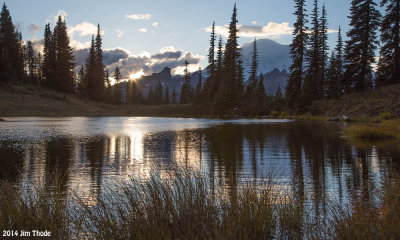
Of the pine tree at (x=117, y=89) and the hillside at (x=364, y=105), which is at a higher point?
the pine tree at (x=117, y=89)

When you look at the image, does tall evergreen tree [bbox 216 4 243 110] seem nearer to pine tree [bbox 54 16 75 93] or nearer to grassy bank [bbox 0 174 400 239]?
pine tree [bbox 54 16 75 93]

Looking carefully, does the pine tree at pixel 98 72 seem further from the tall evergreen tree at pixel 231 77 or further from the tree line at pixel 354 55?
the tree line at pixel 354 55

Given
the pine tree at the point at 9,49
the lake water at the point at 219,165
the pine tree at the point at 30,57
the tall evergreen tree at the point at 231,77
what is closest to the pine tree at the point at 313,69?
the tall evergreen tree at the point at 231,77

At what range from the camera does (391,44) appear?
48750 millimetres

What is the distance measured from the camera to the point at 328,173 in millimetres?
11977

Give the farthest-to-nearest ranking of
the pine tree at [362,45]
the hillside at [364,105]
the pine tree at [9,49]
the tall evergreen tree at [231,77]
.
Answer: the pine tree at [9,49] < the tall evergreen tree at [231,77] < the pine tree at [362,45] < the hillside at [364,105]

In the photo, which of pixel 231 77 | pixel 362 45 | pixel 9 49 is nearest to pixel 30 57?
pixel 9 49

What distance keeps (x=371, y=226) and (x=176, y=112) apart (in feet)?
236

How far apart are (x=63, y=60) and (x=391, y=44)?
7637 centimetres

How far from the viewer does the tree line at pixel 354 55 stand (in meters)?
49.1

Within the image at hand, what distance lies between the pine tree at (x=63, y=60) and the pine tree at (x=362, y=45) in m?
68.8

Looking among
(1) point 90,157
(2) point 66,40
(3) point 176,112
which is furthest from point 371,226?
(2) point 66,40

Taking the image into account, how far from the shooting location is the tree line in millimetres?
49125

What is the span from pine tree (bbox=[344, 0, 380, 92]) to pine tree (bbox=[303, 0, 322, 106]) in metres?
6.51
